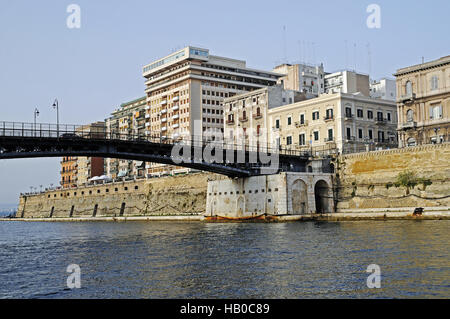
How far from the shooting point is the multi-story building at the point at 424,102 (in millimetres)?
67812

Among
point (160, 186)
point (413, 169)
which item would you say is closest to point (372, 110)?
point (413, 169)

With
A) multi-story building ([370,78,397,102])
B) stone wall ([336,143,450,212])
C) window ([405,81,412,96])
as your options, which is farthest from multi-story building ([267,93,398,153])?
multi-story building ([370,78,397,102])

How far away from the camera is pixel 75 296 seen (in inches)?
827

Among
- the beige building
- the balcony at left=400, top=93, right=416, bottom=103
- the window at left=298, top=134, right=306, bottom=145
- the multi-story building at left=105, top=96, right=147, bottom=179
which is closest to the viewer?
the balcony at left=400, top=93, right=416, bottom=103

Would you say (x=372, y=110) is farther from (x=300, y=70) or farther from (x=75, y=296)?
(x=75, y=296)

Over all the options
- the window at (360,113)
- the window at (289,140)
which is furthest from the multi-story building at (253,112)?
the window at (360,113)

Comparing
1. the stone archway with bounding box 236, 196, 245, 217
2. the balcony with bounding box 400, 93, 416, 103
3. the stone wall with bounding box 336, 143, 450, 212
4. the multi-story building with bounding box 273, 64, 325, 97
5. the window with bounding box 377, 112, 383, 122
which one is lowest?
the stone archway with bounding box 236, 196, 245, 217

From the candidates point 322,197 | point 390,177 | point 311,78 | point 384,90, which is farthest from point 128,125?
point 390,177

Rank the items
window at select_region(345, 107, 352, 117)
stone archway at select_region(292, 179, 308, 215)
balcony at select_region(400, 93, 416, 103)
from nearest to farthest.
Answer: stone archway at select_region(292, 179, 308, 215), balcony at select_region(400, 93, 416, 103), window at select_region(345, 107, 352, 117)

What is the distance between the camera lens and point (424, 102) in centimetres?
7019

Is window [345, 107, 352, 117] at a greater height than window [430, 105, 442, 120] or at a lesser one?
greater

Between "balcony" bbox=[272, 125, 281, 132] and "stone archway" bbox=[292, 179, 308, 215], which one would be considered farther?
"balcony" bbox=[272, 125, 281, 132]

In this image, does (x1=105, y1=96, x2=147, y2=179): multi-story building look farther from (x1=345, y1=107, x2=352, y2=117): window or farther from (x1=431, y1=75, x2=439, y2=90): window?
(x1=431, y1=75, x2=439, y2=90): window

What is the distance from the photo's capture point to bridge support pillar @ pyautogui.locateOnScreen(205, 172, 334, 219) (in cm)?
6159
